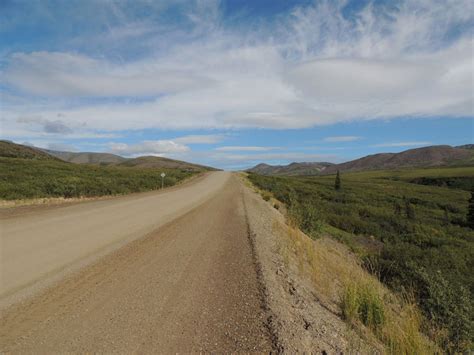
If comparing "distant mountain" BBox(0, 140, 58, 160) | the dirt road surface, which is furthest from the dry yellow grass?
"distant mountain" BBox(0, 140, 58, 160)

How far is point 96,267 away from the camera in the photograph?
20.0 ft

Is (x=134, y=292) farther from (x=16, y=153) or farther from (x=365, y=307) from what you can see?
(x=16, y=153)

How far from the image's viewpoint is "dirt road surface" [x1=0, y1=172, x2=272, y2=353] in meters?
3.57

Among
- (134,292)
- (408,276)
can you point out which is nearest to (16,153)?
(134,292)

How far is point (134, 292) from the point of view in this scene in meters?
4.89

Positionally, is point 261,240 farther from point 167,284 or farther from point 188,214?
point 188,214

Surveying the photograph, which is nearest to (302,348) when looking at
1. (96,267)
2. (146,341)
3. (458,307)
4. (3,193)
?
(146,341)

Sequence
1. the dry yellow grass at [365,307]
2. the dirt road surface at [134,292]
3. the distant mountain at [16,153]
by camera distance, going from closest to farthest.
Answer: the dirt road surface at [134,292] → the dry yellow grass at [365,307] → the distant mountain at [16,153]

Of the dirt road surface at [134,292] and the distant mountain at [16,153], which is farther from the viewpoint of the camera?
the distant mountain at [16,153]

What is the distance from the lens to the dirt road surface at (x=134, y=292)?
11.7ft

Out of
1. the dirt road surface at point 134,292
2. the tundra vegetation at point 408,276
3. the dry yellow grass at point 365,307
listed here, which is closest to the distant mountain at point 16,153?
the tundra vegetation at point 408,276

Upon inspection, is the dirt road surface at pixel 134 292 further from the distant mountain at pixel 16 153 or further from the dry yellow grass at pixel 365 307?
the distant mountain at pixel 16 153

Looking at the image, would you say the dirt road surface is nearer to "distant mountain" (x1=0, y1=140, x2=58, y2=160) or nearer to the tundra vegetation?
the tundra vegetation

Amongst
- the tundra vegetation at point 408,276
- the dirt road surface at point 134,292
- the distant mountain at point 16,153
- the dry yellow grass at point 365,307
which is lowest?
the tundra vegetation at point 408,276
